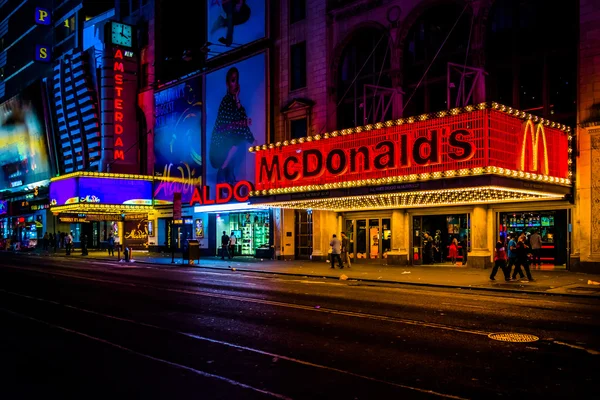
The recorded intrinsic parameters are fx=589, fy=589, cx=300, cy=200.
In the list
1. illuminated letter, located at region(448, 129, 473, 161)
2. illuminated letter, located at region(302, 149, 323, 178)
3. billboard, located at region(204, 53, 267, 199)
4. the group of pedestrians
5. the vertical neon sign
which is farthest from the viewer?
the vertical neon sign

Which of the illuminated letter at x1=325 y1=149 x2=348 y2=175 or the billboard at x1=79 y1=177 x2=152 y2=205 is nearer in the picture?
the illuminated letter at x1=325 y1=149 x2=348 y2=175

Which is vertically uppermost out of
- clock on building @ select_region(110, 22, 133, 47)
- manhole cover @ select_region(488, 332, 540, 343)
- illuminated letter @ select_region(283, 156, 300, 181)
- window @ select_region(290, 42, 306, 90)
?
clock on building @ select_region(110, 22, 133, 47)

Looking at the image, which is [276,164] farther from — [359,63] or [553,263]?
[553,263]

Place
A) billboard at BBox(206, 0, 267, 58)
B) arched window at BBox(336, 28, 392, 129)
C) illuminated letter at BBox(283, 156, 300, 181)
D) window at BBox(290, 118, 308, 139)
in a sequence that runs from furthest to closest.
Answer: billboard at BBox(206, 0, 267, 58) < window at BBox(290, 118, 308, 139) < arched window at BBox(336, 28, 392, 129) < illuminated letter at BBox(283, 156, 300, 181)

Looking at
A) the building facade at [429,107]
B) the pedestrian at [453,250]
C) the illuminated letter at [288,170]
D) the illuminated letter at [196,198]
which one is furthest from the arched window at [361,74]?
the illuminated letter at [196,198]

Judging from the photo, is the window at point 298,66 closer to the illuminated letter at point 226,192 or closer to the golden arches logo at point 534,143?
the illuminated letter at point 226,192

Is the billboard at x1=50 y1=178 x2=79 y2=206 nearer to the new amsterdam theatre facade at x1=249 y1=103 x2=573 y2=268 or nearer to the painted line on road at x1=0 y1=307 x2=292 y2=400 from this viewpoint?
the new amsterdam theatre facade at x1=249 y1=103 x2=573 y2=268

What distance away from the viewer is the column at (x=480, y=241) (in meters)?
27.0

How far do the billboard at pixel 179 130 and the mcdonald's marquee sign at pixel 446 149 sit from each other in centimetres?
1581

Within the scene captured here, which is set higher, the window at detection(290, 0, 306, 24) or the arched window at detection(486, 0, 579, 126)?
the window at detection(290, 0, 306, 24)

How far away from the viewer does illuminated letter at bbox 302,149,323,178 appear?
1142 inches

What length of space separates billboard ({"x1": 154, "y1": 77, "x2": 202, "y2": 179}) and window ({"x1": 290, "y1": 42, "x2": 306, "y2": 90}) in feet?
30.0

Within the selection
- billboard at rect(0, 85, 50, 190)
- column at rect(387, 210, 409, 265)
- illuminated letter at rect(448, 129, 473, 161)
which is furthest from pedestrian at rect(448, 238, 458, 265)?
billboard at rect(0, 85, 50, 190)

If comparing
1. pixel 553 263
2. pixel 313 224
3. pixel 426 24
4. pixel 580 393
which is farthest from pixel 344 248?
pixel 580 393
